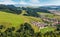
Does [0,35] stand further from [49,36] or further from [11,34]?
[49,36]

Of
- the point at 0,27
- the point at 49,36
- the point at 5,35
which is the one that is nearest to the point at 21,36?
the point at 5,35

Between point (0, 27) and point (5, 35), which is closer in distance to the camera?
point (5, 35)

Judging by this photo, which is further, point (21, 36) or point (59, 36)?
→ point (59, 36)

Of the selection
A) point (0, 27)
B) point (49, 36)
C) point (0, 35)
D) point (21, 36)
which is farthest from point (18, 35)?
point (0, 27)

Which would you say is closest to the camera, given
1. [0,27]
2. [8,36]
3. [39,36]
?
[8,36]

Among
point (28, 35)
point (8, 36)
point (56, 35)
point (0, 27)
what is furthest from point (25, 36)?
point (0, 27)

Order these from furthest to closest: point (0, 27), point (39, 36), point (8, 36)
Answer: point (0, 27), point (39, 36), point (8, 36)

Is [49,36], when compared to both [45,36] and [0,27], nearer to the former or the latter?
[45,36]
